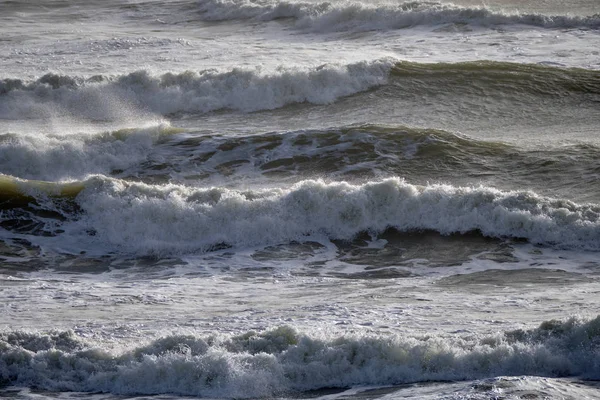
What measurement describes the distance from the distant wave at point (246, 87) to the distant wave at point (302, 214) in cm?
574

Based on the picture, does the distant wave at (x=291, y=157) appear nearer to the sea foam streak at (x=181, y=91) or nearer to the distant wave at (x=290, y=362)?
the sea foam streak at (x=181, y=91)

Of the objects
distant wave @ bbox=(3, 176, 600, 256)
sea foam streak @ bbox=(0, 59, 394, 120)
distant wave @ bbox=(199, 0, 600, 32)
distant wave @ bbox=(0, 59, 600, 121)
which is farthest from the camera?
distant wave @ bbox=(199, 0, 600, 32)

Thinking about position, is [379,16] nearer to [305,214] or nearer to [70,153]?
[70,153]

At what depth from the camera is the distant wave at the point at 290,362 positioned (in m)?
7.28

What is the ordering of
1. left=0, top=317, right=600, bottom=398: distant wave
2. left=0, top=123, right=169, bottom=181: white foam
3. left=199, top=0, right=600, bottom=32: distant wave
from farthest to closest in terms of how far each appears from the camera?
left=199, top=0, right=600, bottom=32: distant wave → left=0, top=123, right=169, bottom=181: white foam → left=0, top=317, right=600, bottom=398: distant wave

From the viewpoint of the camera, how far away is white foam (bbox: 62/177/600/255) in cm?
1107

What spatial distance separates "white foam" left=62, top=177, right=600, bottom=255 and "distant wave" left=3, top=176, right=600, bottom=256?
12 mm

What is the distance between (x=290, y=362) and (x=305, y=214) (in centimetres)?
420

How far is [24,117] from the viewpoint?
671 inches

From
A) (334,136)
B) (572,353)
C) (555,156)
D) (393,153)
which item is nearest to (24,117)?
(334,136)

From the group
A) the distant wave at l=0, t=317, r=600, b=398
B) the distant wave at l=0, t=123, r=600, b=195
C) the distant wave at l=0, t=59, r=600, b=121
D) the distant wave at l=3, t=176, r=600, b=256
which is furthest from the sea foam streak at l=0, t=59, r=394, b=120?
the distant wave at l=0, t=317, r=600, b=398

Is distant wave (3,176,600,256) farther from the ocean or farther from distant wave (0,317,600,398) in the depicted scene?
distant wave (0,317,600,398)

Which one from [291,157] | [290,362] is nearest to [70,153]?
[291,157]

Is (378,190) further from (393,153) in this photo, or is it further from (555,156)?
(555,156)
